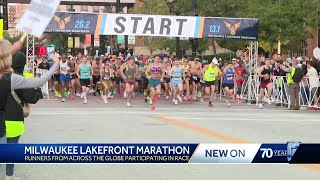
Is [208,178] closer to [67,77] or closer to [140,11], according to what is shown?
[67,77]

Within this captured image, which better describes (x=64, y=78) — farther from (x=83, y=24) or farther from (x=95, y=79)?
(x=95, y=79)

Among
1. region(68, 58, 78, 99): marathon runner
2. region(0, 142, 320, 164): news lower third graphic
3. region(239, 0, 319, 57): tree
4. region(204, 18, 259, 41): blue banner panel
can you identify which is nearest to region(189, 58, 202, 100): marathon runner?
region(204, 18, 259, 41): blue banner panel

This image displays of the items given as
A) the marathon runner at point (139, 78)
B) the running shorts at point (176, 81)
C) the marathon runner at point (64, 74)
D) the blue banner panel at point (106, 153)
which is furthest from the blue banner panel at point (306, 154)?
the marathon runner at point (139, 78)

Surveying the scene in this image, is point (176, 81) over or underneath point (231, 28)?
underneath

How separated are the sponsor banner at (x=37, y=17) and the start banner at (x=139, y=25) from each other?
1759 cm

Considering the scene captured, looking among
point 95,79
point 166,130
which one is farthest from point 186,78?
point 166,130

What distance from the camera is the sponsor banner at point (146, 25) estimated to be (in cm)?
2270

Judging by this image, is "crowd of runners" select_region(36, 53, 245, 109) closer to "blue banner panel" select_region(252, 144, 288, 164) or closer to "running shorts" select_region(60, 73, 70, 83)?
"running shorts" select_region(60, 73, 70, 83)

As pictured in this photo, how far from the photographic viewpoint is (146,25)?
22828mm

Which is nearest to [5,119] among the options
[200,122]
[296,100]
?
[200,122]

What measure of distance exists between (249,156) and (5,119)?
281 centimetres

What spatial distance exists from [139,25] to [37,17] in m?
17.9

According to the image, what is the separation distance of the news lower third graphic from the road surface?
2.26 metres

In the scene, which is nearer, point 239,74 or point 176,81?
point 176,81
